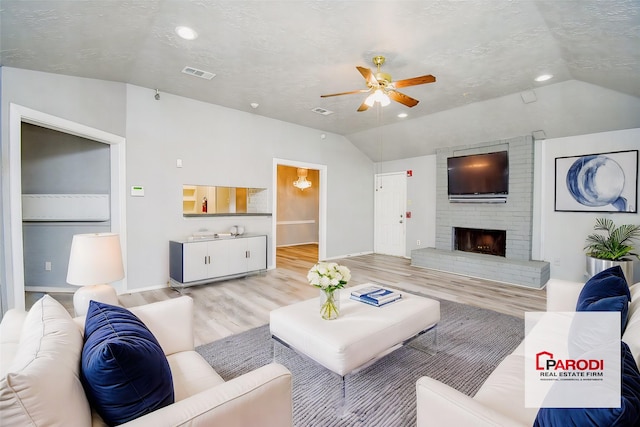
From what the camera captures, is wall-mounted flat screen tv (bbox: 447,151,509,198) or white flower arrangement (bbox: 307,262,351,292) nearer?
white flower arrangement (bbox: 307,262,351,292)

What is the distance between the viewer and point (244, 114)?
5.20 metres

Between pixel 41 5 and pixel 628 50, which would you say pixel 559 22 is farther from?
pixel 41 5

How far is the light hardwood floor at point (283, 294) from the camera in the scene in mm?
3283

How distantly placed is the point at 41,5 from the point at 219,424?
2.79 meters

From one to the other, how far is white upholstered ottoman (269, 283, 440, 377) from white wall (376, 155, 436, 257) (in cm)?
432

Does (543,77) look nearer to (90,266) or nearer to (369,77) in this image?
(369,77)

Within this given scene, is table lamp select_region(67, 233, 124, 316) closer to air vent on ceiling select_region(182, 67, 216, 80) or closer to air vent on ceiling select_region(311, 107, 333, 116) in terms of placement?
air vent on ceiling select_region(182, 67, 216, 80)

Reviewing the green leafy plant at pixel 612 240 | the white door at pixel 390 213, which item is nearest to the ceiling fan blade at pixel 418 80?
the green leafy plant at pixel 612 240

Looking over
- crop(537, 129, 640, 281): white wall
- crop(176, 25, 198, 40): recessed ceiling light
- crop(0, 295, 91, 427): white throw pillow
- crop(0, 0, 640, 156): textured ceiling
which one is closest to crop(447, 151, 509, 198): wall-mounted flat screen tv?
crop(537, 129, 640, 281): white wall

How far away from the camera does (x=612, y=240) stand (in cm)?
404

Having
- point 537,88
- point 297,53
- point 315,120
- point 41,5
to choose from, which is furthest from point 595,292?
point 315,120

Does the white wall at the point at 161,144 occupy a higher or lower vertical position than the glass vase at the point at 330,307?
higher

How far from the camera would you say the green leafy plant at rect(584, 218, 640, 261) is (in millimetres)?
3949

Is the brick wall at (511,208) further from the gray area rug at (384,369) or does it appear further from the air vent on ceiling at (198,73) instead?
the air vent on ceiling at (198,73)
